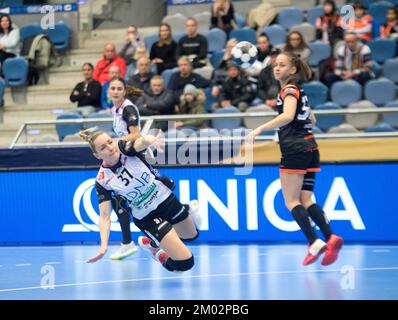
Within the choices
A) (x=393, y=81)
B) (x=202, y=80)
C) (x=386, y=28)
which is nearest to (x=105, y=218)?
(x=202, y=80)

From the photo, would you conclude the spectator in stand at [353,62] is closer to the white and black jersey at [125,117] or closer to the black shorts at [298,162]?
the white and black jersey at [125,117]

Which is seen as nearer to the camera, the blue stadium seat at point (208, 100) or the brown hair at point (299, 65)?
the brown hair at point (299, 65)

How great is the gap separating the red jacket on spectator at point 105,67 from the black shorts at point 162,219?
21.9 ft

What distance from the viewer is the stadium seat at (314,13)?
14.7 metres

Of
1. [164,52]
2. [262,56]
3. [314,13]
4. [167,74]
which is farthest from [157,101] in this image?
[314,13]

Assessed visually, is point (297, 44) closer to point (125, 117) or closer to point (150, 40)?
point (150, 40)

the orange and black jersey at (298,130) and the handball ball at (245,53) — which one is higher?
the handball ball at (245,53)

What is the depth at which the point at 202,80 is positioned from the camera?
13281 millimetres

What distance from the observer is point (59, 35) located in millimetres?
16312

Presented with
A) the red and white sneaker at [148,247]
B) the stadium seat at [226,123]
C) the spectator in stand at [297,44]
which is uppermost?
the spectator in stand at [297,44]

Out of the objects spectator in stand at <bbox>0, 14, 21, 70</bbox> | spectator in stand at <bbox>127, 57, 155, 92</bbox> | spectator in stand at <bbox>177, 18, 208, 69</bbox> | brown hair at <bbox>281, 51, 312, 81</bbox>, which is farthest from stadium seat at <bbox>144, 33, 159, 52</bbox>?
brown hair at <bbox>281, 51, 312, 81</bbox>

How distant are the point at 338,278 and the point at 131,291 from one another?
2.00m

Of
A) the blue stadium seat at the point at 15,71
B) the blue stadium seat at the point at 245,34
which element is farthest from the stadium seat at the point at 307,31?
the blue stadium seat at the point at 15,71

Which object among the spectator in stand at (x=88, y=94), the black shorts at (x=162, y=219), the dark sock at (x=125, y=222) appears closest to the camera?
the black shorts at (x=162, y=219)
